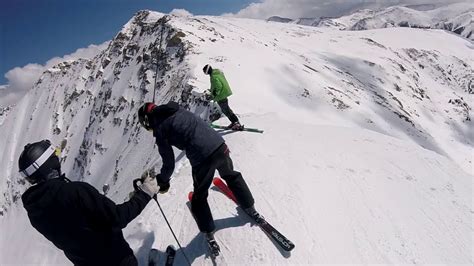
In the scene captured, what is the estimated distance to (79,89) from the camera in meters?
84.5

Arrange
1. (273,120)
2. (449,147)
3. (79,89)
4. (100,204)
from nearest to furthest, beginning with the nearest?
(100,204) → (273,120) → (449,147) → (79,89)

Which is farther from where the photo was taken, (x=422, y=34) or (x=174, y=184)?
(x=422, y=34)

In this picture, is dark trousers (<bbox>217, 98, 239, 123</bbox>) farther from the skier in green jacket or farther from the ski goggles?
the ski goggles

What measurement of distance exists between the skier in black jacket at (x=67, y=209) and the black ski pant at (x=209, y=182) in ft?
6.78

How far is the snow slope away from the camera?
305 inches

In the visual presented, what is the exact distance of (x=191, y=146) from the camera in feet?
22.2

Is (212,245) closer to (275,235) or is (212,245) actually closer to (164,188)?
(275,235)

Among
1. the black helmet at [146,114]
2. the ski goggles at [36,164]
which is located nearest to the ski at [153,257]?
the black helmet at [146,114]

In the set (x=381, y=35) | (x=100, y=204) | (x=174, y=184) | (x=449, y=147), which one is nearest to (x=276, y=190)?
(x=174, y=184)

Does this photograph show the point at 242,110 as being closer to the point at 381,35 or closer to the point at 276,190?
the point at 276,190

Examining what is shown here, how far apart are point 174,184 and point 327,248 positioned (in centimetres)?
451

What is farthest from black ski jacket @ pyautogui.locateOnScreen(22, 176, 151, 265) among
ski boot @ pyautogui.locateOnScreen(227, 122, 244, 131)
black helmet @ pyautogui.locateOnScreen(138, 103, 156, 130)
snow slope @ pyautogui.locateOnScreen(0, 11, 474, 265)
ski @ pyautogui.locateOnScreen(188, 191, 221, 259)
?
ski boot @ pyautogui.locateOnScreen(227, 122, 244, 131)

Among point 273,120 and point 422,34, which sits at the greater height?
point 273,120

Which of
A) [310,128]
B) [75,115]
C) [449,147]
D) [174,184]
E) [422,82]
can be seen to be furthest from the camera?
[422,82]
